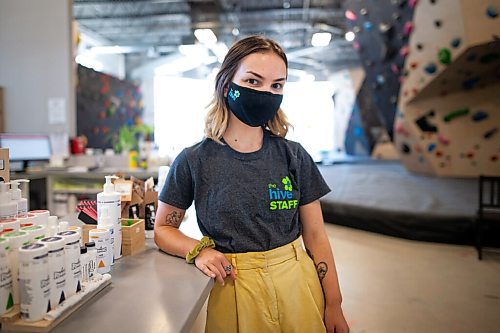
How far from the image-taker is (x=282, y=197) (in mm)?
1149

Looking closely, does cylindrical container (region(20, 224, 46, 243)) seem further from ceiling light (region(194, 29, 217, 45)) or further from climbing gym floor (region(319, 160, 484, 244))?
ceiling light (region(194, 29, 217, 45))

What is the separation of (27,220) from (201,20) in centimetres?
808

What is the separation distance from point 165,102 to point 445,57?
7715 mm

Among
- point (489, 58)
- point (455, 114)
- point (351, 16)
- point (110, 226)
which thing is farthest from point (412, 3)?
point (110, 226)

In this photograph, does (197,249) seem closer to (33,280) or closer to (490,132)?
(33,280)

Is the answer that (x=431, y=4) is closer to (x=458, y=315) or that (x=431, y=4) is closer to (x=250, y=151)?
(x=458, y=315)

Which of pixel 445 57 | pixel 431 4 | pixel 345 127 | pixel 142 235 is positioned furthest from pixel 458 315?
pixel 345 127

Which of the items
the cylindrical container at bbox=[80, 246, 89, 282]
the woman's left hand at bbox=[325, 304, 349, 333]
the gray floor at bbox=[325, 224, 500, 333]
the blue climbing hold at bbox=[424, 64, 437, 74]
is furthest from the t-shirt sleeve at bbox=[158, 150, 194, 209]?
the blue climbing hold at bbox=[424, 64, 437, 74]

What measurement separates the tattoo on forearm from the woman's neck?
0.93 ft

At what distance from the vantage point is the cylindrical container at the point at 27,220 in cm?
88

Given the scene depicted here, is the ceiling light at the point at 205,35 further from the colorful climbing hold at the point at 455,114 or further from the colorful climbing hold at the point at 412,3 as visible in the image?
the colorful climbing hold at the point at 455,114

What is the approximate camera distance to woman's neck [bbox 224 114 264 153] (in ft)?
3.99

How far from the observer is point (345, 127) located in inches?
541

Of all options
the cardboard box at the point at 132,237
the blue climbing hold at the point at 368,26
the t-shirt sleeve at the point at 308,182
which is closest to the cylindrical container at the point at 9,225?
the cardboard box at the point at 132,237
